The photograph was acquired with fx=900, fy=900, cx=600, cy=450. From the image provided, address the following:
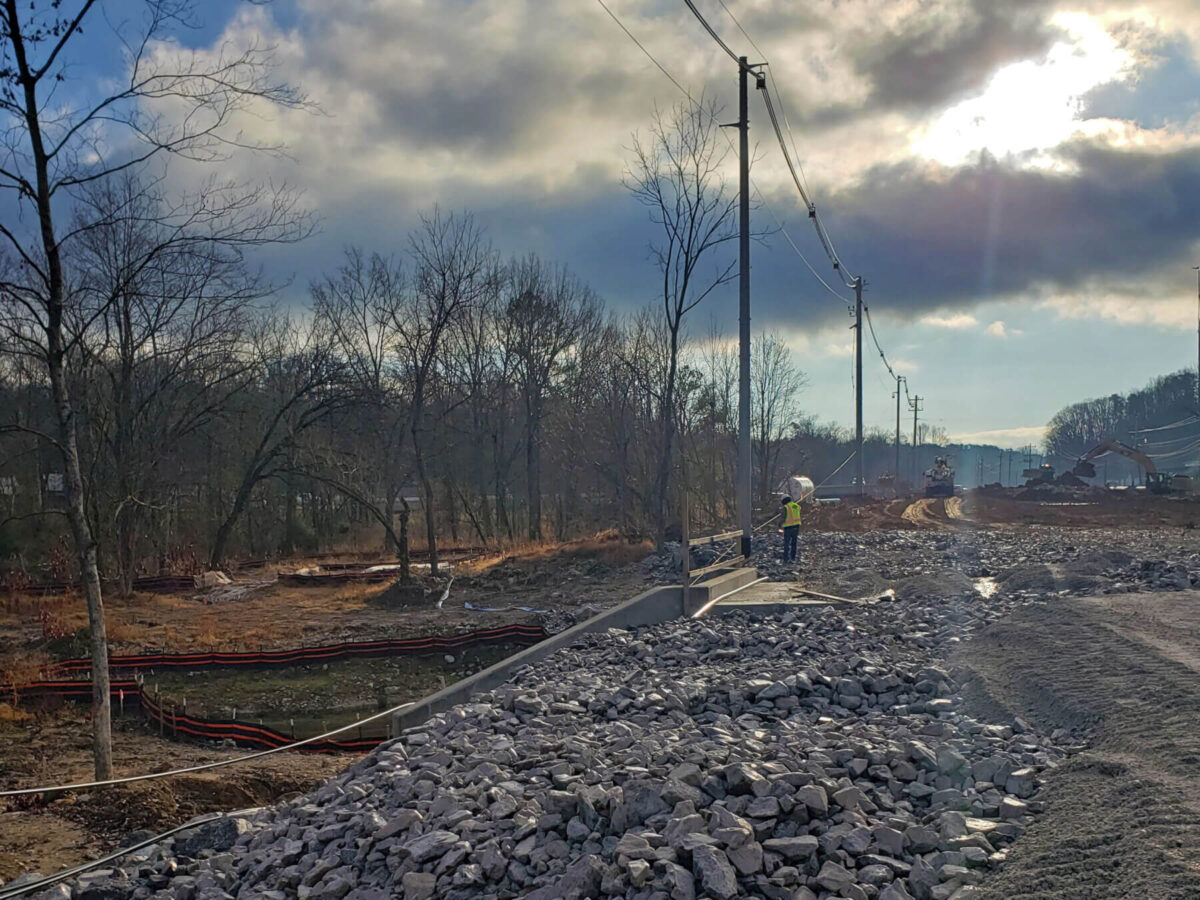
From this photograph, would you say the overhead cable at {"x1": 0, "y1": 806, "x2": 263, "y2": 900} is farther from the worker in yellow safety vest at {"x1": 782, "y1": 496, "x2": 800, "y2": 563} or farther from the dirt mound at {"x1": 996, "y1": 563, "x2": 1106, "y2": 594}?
the worker in yellow safety vest at {"x1": 782, "y1": 496, "x2": 800, "y2": 563}

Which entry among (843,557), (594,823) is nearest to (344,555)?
(843,557)

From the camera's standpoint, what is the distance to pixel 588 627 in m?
11.3

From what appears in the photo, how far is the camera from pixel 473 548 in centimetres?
3516

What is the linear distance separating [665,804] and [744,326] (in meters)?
13.3

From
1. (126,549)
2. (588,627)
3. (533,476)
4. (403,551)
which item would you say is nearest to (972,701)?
(588,627)

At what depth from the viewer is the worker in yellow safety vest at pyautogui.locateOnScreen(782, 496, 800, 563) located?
18.9m

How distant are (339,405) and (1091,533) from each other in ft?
77.9

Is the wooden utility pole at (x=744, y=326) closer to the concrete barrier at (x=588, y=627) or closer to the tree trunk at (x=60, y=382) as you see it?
the concrete barrier at (x=588, y=627)

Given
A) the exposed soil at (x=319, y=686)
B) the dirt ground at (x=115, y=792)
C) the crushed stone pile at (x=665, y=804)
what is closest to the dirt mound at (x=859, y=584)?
the crushed stone pile at (x=665, y=804)

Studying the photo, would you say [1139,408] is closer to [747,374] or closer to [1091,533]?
[1091,533]

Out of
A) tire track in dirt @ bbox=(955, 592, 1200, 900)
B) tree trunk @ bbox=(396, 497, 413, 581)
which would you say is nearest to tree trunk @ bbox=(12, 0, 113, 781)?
tire track in dirt @ bbox=(955, 592, 1200, 900)

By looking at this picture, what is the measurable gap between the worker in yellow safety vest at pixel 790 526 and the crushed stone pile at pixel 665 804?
1055 centimetres

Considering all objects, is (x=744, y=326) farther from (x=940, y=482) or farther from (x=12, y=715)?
(x=940, y=482)

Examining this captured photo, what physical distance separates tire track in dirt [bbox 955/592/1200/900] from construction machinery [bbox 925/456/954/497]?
45.2m
